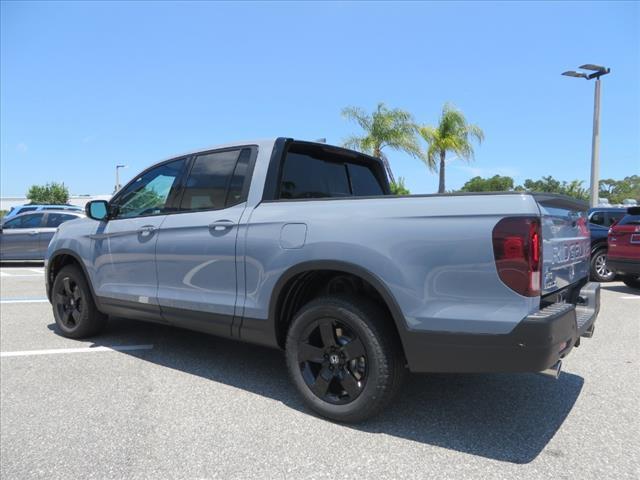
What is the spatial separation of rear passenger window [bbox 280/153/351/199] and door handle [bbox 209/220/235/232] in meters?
0.43

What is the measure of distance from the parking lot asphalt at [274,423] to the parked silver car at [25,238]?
1026 cm

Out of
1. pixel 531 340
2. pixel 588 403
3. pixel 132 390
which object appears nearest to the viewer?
pixel 531 340

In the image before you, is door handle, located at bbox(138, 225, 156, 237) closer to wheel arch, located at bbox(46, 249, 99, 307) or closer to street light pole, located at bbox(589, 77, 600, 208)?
wheel arch, located at bbox(46, 249, 99, 307)

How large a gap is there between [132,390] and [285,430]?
137 cm

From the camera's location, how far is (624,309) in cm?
685

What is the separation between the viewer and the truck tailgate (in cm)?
258

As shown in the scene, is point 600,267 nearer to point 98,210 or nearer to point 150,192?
point 150,192

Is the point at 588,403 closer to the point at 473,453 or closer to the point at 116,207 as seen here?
the point at 473,453

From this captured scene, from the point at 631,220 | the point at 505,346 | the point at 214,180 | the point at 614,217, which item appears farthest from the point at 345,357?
the point at 614,217

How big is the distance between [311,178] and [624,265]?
700 centimetres

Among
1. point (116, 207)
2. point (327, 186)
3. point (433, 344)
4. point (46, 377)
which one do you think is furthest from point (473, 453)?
point (116, 207)

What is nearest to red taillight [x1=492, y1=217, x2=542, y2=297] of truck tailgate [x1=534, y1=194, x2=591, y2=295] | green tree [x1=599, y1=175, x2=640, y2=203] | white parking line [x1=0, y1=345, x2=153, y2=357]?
truck tailgate [x1=534, y1=194, x2=591, y2=295]

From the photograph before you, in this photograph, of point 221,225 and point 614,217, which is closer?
point 221,225

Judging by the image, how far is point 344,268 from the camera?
2908mm
